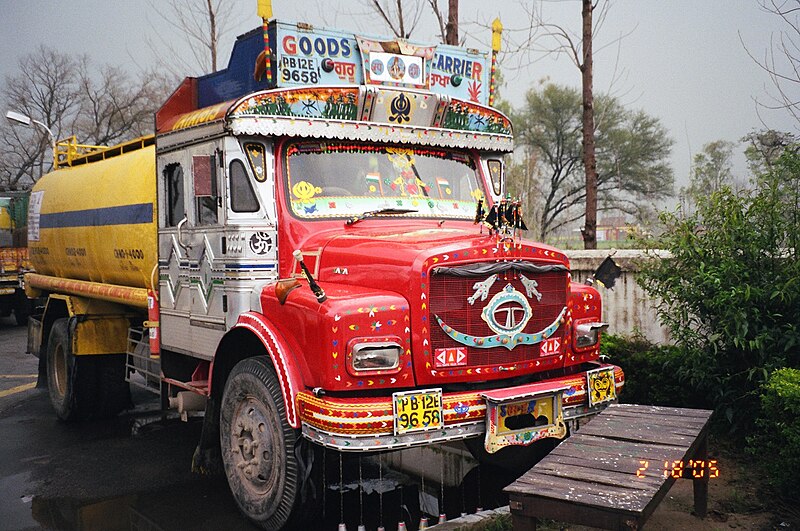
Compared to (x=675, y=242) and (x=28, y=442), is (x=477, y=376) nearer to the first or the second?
(x=675, y=242)

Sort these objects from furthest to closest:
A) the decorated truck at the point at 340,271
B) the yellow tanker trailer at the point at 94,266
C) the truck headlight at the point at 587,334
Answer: the yellow tanker trailer at the point at 94,266
the truck headlight at the point at 587,334
the decorated truck at the point at 340,271

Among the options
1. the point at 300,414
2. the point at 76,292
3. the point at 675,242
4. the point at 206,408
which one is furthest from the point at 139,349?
the point at 675,242

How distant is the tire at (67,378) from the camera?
8773 millimetres

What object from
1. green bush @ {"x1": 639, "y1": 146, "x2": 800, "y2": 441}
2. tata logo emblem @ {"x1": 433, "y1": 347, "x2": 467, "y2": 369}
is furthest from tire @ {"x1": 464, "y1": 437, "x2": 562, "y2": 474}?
tata logo emblem @ {"x1": 433, "y1": 347, "x2": 467, "y2": 369}

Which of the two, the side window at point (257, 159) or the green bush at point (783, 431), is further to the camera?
the side window at point (257, 159)

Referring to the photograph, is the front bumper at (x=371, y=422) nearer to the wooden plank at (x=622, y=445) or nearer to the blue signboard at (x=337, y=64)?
the wooden plank at (x=622, y=445)

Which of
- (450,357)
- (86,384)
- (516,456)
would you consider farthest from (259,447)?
(86,384)

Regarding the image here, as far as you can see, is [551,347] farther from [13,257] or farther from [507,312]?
[13,257]

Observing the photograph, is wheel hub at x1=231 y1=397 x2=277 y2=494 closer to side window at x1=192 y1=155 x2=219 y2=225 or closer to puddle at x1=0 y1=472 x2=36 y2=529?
side window at x1=192 y1=155 x2=219 y2=225

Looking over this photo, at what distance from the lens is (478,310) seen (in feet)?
15.9

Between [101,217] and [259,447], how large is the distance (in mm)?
4067

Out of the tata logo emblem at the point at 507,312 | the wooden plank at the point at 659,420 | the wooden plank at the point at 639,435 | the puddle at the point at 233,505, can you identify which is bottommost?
the puddle at the point at 233,505

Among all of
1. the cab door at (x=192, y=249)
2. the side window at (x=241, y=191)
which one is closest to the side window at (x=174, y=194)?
the cab door at (x=192, y=249)

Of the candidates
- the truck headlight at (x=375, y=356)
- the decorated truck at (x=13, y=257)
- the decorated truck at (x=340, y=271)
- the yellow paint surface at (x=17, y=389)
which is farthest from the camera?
the decorated truck at (x=13, y=257)
